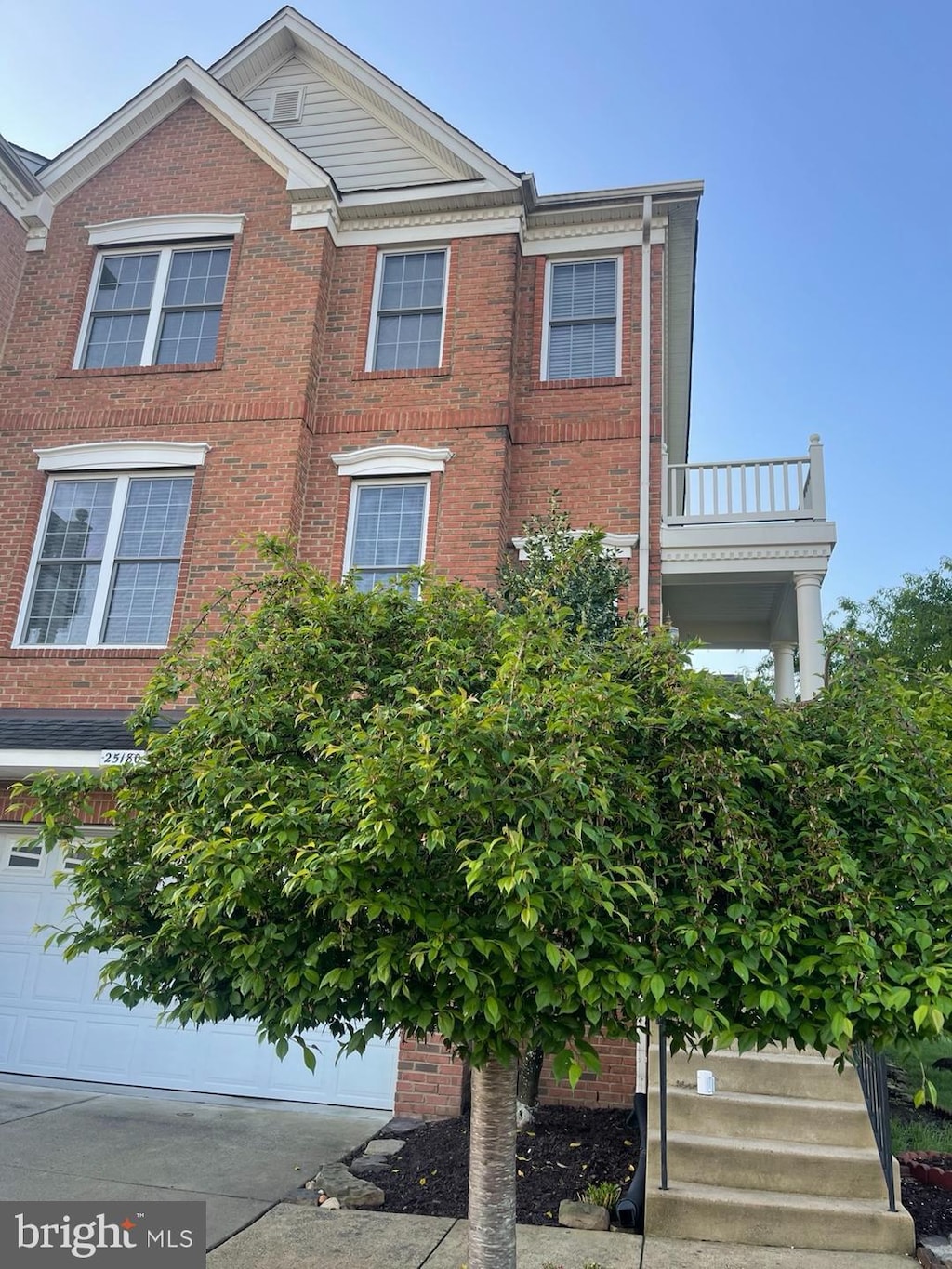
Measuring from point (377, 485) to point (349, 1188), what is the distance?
6896 millimetres

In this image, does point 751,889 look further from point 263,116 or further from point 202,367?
point 263,116

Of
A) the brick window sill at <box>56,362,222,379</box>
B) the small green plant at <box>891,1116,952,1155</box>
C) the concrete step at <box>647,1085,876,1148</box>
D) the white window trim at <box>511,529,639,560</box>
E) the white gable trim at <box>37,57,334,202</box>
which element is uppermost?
the white gable trim at <box>37,57,334,202</box>

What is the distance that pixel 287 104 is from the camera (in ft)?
39.9

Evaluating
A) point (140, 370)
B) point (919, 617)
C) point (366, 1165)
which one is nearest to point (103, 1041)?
point (366, 1165)

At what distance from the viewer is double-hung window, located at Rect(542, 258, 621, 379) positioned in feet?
34.3

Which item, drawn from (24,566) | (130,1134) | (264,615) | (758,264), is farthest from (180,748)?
(758,264)

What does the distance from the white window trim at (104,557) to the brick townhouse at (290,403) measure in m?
0.03

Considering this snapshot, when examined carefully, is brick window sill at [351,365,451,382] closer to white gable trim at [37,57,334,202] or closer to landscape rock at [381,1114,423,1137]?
white gable trim at [37,57,334,202]

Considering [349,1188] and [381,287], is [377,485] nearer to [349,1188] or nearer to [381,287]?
[381,287]

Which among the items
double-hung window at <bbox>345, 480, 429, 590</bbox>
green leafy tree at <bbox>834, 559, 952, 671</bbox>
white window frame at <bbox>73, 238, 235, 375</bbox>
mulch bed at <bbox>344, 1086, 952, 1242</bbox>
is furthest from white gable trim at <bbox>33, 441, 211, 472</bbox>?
green leafy tree at <bbox>834, 559, 952, 671</bbox>

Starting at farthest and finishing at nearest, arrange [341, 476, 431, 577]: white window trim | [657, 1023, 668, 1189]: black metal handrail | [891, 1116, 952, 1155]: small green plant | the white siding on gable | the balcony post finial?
the white siding on gable < [341, 476, 431, 577]: white window trim < the balcony post finial < [891, 1116, 952, 1155]: small green plant < [657, 1023, 668, 1189]: black metal handrail

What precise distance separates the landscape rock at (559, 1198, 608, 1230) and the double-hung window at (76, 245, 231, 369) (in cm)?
945

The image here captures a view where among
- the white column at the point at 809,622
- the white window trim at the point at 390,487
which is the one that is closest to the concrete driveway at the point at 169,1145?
the white window trim at the point at 390,487

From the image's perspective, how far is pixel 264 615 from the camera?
14.3 feet
